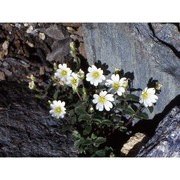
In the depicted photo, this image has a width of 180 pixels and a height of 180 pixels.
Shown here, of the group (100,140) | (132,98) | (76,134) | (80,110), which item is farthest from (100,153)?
(132,98)

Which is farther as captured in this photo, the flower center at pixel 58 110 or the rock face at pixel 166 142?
the flower center at pixel 58 110

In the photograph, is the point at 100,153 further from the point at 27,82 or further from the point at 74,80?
the point at 27,82

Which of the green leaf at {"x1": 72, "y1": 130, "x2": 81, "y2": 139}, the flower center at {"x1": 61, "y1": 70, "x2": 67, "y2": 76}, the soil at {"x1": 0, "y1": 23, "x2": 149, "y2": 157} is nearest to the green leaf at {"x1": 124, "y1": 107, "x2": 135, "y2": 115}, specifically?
the soil at {"x1": 0, "y1": 23, "x2": 149, "y2": 157}

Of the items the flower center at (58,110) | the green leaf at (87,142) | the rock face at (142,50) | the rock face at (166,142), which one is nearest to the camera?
the rock face at (166,142)

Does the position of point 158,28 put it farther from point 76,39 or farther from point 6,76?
point 6,76

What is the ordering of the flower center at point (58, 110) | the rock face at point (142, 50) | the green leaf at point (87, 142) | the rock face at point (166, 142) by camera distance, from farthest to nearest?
the flower center at point (58, 110) < the green leaf at point (87, 142) < the rock face at point (142, 50) < the rock face at point (166, 142)

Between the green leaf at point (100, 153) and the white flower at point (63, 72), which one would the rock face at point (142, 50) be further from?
the green leaf at point (100, 153)

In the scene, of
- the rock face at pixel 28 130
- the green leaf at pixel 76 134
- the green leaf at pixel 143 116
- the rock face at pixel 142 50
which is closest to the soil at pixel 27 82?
the rock face at pixel 28 130

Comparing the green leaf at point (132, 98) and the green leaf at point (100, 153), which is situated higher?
the green leaf at point (132, 98)

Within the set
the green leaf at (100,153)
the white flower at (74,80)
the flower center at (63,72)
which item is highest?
the flower center at (63,72)
